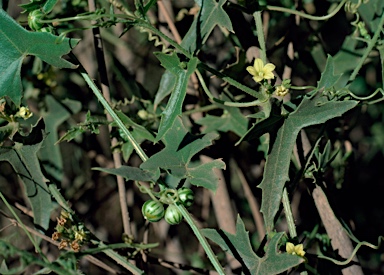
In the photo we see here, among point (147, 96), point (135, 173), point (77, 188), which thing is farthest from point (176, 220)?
point (77, 188)

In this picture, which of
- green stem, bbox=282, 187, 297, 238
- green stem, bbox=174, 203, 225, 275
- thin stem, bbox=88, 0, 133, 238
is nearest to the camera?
green stem, bbox=174, 203, 225, 275

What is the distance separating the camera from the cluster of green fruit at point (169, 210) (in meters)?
1.03

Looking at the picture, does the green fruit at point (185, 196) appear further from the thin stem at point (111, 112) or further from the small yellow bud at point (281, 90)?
the small yellow bud at point (281, 90)

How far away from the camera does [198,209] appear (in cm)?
215

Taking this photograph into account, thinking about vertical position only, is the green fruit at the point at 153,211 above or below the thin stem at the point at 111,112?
below

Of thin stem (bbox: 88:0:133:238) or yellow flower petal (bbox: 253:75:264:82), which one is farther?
thin stem (bbox: 88:0:133:238)

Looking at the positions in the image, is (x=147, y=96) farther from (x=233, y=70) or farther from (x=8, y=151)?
(x=8, y=151)

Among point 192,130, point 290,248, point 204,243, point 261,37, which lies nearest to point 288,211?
point 290,248

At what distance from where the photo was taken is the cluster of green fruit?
40.4 inches

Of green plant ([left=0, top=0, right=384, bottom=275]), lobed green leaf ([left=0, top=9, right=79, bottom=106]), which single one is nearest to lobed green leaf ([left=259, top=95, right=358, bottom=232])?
green plant ([left=0, top=0, right=384, bottom=275])

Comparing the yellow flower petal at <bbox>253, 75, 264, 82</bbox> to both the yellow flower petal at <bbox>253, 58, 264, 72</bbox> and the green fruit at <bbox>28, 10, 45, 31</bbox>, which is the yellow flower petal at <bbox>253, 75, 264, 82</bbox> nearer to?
the yellow flower petal at <bbox>253, 58, 264, 72</bbox>

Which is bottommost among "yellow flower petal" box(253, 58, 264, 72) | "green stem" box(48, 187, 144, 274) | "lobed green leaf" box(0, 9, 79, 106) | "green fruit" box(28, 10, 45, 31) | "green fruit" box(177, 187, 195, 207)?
"green stem" box(48, 187, 144, 274)

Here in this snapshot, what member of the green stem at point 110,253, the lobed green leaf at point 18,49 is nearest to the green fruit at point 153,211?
the green stem at point 110,253

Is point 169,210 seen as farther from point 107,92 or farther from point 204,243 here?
point 107,92
